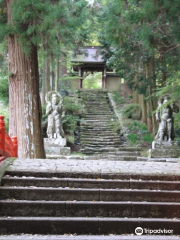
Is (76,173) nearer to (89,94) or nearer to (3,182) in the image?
(3,182)

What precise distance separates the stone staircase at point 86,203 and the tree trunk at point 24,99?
2700mm

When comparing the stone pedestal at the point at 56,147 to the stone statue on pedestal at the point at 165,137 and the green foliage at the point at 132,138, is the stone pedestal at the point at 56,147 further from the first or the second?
the green foliage at the point at 132,138

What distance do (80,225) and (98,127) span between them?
13420mm

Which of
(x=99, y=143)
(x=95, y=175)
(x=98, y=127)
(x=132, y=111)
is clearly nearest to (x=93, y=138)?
(x=99, y=143)

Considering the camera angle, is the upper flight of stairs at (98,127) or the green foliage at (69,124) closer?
the upper flight of stairs at (98,127)

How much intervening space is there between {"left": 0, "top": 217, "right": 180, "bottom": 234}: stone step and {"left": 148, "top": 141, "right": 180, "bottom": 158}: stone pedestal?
7.77m

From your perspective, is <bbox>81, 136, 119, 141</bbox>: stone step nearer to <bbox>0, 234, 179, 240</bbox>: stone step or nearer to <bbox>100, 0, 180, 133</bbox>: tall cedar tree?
<bbox>100, 0, 180, 133</bbox>: tall cedar tree

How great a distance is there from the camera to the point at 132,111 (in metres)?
18.9

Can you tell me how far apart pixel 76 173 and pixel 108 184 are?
594 mm

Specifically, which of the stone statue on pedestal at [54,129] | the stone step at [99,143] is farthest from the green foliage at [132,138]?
the stone statue on pedestal at [54,129]

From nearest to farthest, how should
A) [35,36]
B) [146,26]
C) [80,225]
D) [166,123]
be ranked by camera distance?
[80,225] < [35,36] < [146,26] < [166,123]

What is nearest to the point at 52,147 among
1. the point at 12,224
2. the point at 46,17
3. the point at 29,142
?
the point at 29,142

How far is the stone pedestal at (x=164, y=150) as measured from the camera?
11750 millimetres

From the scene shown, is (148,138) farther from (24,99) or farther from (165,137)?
(24,99)
